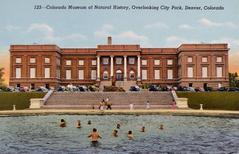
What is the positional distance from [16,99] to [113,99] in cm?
1314

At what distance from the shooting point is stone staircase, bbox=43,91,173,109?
56.6m

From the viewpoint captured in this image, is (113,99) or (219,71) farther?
(219,71)

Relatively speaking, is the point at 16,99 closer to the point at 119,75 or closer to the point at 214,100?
the point at 214,100

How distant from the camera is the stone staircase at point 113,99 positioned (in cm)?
5662

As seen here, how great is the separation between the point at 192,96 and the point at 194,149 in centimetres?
3876

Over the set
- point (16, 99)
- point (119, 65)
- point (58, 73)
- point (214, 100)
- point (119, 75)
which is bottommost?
point (214, 100)

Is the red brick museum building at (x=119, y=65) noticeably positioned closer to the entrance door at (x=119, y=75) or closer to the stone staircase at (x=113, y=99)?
the entrance door at (x=119, y=75)

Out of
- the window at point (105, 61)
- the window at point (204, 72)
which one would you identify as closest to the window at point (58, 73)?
the window at point (105, 61)

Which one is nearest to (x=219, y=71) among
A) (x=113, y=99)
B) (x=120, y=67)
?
(x=120, y=67)

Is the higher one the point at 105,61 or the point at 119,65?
the point at 105,61

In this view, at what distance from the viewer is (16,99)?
60.2 m

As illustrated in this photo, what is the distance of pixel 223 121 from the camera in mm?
38156

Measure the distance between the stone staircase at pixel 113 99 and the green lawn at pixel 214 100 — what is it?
2874 mm

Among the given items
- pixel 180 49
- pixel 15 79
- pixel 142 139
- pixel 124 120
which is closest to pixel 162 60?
pixel 180 49
